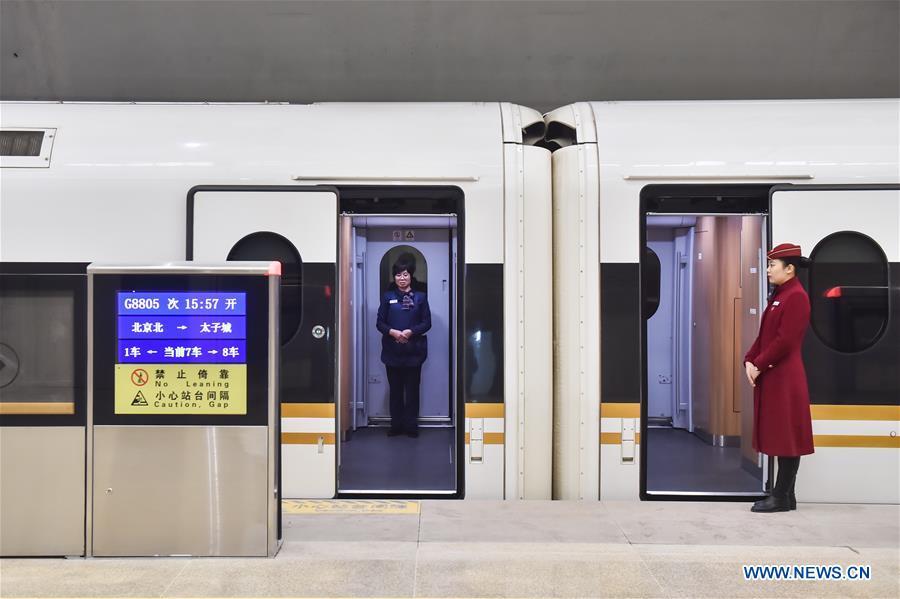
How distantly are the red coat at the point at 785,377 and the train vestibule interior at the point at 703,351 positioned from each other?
588 millimetres

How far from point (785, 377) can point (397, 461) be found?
3.25m

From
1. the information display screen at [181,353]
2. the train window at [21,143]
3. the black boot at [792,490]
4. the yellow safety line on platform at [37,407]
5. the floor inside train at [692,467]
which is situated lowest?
the floor inside train at [692,467]

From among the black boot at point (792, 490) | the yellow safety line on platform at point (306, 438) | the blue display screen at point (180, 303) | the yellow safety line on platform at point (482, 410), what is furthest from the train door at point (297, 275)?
the black boot at point (792, 490)

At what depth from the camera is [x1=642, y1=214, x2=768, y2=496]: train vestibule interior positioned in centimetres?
589

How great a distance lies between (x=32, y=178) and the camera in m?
4.77

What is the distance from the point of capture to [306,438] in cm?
477

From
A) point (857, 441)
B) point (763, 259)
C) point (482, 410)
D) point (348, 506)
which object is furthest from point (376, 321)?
point (857, 441)

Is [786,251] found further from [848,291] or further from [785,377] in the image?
[785,377]

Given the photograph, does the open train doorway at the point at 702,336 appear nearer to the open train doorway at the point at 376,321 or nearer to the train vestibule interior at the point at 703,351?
the train vestibule interior at the point at 703,351

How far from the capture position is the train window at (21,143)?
4.83m

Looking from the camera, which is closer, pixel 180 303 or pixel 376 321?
pixel 180 303

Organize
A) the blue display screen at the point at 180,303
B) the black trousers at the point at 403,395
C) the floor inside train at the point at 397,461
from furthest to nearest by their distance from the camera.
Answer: the black trousers at the point at 403,395 → the floor inside train at the point at 397,461 → the blue display screen at the point at 180,303

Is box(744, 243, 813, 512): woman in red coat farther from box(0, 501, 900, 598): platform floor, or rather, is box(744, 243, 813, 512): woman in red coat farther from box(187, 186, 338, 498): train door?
box(187, 186, 338, 498): train door

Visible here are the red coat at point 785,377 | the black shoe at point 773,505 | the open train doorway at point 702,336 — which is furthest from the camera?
the open train doorway at point 702,336
